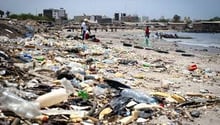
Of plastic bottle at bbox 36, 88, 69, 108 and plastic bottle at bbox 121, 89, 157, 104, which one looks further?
plastic bottle at bbox 121, 89, 157, 104

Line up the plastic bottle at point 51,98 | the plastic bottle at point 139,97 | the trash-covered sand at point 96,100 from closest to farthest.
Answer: the trash-covered sand at point 96,100
the plastic bottle at point 51,98
the plastic bottle at point 139,97

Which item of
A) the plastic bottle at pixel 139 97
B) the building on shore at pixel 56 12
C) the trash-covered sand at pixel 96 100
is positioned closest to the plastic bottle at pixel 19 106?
the trash-covered sand at pixel 96 100

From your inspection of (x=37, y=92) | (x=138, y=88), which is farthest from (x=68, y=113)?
(x=138, y=88)

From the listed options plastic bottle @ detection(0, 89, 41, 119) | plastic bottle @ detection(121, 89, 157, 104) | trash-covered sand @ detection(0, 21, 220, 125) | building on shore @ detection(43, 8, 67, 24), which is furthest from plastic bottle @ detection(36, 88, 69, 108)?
building on shore @ detection(43, 8, 67, 24)

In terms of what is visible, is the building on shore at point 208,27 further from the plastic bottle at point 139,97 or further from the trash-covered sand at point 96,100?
the plastic bottle at point 139,97

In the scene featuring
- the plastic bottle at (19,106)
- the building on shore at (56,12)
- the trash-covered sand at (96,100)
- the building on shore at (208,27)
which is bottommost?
the building on shore at (208,27)

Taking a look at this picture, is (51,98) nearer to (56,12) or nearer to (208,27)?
(208,27)

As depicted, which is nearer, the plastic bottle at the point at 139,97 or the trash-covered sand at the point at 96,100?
the trash-covered sand at the point at 96,100

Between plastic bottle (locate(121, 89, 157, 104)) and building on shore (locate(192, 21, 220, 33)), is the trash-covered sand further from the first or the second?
building on shore (locate(192, 21, 220, 33))

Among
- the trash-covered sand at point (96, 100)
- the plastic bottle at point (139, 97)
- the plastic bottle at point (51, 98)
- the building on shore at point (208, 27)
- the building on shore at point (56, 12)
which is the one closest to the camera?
the trash-covered sand at point (96, 100)

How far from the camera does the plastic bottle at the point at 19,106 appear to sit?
14.5 feet

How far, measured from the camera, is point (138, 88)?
7.45 meters

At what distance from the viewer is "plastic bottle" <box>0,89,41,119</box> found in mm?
4426

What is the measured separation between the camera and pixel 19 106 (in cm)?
450
